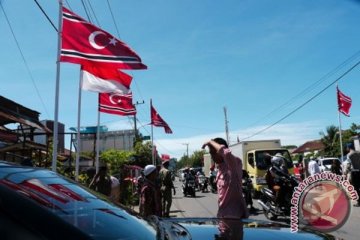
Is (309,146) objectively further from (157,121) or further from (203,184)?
(157,121)

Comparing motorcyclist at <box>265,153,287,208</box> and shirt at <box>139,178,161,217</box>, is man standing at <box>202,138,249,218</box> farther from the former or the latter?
motorcyclist at <box>265,153,287,208</box>

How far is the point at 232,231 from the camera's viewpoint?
3.33 m

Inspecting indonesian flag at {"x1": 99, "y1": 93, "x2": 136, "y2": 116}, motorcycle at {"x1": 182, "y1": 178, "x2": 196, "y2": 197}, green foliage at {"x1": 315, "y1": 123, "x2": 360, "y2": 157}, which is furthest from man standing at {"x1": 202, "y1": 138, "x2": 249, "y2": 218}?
green foliage at {"x1": 315, "y1": 123, "x2": 360, "y2": 157}

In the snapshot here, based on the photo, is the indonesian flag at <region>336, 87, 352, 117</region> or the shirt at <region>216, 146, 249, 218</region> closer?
the shirt at <region>216, 146, 249, 218</region>

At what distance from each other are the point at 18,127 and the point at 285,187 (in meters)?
8.40

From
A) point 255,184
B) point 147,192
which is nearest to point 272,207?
point 147,192

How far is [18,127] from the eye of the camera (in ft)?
A: 46.5

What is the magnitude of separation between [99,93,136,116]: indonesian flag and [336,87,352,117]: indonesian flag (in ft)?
55.8

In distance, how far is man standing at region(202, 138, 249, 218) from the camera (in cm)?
580

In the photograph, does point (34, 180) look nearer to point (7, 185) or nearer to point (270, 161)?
point (7, 185)

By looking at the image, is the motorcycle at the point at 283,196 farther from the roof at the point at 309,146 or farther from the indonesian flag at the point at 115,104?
the roof at the point at 309,146

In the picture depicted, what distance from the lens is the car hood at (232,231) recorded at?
309cm

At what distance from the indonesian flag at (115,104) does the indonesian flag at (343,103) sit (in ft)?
55.8

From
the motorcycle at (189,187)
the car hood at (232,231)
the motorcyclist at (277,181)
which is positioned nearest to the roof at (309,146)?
the motorcycle at (189,187)
